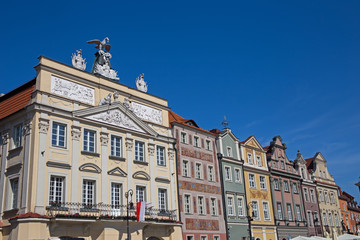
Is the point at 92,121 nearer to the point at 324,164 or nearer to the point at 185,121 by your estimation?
the point at 185,121

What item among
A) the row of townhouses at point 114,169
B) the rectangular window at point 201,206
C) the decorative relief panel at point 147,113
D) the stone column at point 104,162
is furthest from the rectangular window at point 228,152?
the stone column at point 104,162

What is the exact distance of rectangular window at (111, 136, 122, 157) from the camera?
29.2 metres

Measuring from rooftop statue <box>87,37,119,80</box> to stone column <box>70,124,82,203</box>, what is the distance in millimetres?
5920

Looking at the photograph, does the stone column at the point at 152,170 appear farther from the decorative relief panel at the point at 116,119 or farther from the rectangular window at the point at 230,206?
the rectangular window at the point at 230,206

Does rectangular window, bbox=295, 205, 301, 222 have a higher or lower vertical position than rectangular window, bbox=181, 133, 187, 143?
lower

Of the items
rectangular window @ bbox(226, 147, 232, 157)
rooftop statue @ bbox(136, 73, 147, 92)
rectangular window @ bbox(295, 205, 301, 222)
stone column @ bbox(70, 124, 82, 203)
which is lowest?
rectangular window @ bbox(295, 205, 301, 222)

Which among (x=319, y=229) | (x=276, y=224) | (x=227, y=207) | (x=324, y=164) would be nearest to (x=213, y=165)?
(x=227, y=207)

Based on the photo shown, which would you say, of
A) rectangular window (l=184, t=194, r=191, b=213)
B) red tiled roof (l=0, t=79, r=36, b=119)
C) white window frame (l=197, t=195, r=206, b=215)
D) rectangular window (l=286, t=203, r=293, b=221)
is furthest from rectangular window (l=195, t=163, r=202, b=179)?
red tiled roof (l=0, t=79, r=36, b=119)

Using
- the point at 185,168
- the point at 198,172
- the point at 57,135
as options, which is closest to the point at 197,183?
the point at 198,172

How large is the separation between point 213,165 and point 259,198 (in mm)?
7829

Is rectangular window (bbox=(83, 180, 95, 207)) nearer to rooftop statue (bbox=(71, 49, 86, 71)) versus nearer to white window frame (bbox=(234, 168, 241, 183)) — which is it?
rooftop statue (bbox=(71, 49, 86, 71))

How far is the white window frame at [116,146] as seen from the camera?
95.6 ft

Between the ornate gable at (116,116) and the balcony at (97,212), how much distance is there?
5982 mm

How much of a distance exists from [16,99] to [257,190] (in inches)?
1030
